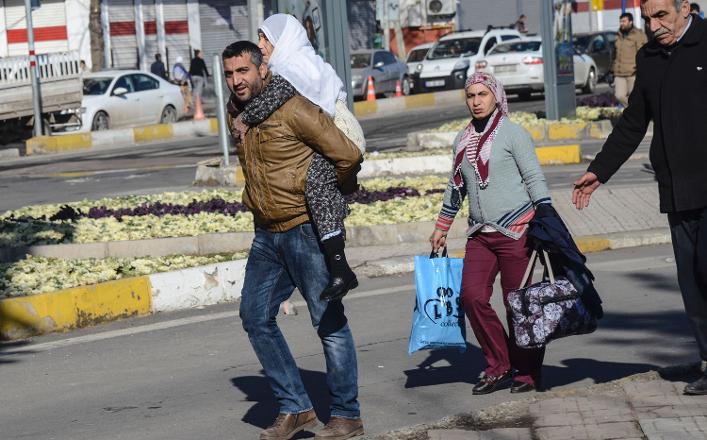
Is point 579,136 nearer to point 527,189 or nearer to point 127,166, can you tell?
point 127,166

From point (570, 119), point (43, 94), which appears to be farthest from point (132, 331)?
point (43, 94)

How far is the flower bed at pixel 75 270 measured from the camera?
1007cm

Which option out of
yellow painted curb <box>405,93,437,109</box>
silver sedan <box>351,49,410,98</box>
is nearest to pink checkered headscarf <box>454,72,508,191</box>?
yellow painted curb <box>405,93,437,109</box>

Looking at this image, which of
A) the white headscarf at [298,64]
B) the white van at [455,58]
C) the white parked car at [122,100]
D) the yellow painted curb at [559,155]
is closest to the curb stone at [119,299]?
the white headscarf at [298,64]

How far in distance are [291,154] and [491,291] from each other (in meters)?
1.54

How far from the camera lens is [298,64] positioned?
5.81m

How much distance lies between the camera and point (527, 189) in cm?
670

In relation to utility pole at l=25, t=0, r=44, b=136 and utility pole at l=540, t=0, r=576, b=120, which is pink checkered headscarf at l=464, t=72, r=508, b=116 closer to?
utility pole at l=540, t=0, r=576, b=120

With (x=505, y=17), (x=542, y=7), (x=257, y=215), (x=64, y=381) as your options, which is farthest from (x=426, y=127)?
(x=505, y=17)

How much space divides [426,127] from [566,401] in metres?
22.3

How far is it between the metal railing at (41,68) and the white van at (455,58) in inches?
464

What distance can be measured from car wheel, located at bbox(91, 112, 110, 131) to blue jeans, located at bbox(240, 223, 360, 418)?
982 inches

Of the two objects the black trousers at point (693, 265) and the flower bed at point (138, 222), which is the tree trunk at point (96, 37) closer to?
the flower bed at point (138, 222)

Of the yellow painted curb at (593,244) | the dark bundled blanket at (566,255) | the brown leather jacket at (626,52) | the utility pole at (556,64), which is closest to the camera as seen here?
the dark bundled blanket at (566,255)
